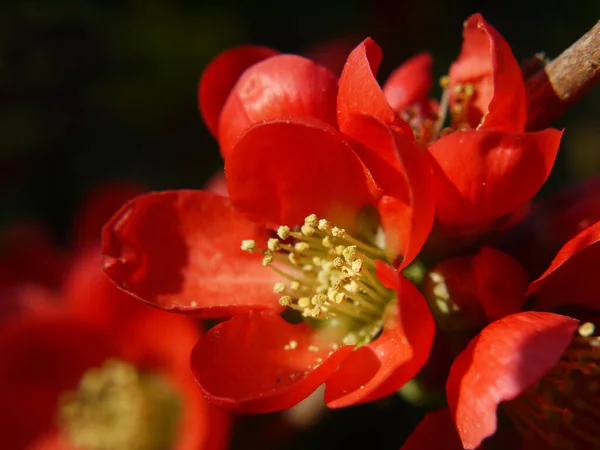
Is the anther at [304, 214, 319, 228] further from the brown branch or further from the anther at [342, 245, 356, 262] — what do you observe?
the brown branch

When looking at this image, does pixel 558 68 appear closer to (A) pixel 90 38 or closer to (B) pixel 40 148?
(A) pixel 90 38

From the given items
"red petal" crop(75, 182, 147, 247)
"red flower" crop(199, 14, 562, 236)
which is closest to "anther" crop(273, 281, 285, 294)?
"red flower" crop(199, 14, 562, 236)

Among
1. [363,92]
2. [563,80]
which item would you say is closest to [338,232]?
[363,92]

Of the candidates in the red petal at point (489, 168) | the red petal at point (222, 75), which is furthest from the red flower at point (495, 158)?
the red petal at point (222, 75)

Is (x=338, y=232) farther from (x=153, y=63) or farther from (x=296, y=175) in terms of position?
(x=153, y=63)

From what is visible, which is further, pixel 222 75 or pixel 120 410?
pixel 120 410

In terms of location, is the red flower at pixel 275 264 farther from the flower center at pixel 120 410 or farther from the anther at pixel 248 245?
the flower center at pixel 120 410

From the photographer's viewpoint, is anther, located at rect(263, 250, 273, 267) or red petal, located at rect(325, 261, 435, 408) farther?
anther, located at rect(263, 250, 273, 267)
